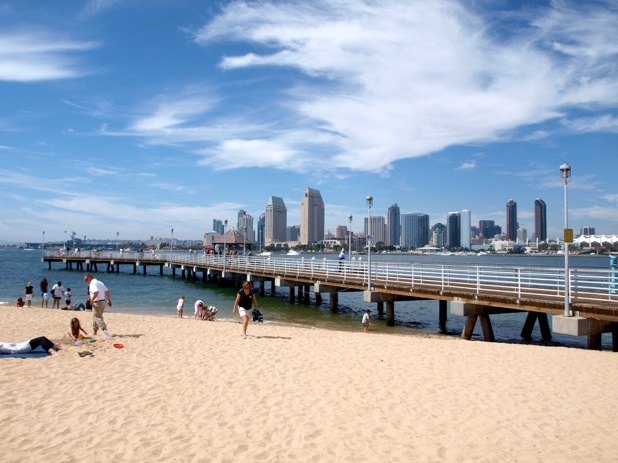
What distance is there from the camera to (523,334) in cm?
1794

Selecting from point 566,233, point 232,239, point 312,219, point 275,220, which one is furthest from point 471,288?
point 275,220

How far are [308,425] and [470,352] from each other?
252 inches

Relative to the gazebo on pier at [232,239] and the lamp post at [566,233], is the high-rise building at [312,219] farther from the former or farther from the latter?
the lamp post at [566,233]

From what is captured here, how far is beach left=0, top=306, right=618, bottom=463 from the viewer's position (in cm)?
482

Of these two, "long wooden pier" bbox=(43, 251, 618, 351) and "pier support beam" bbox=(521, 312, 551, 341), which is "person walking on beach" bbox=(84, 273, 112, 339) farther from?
"pier support beam" bbox=(521, 312, 551, 341)

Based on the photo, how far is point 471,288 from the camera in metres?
18.2

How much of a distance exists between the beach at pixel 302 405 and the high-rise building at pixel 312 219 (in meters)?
116

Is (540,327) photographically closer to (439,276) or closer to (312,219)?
(439,276)

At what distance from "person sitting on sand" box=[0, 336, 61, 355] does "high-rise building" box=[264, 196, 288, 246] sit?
140527 mm

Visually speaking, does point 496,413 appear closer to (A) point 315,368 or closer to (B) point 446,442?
(B) point 446,442

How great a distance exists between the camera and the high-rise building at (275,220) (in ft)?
499

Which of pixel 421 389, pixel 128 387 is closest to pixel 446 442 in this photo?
pixel 421 389

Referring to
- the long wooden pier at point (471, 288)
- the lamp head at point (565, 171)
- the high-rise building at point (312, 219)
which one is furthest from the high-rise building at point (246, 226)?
the lamp head at point (565, 171)

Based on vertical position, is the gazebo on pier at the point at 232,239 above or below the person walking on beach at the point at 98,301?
above
